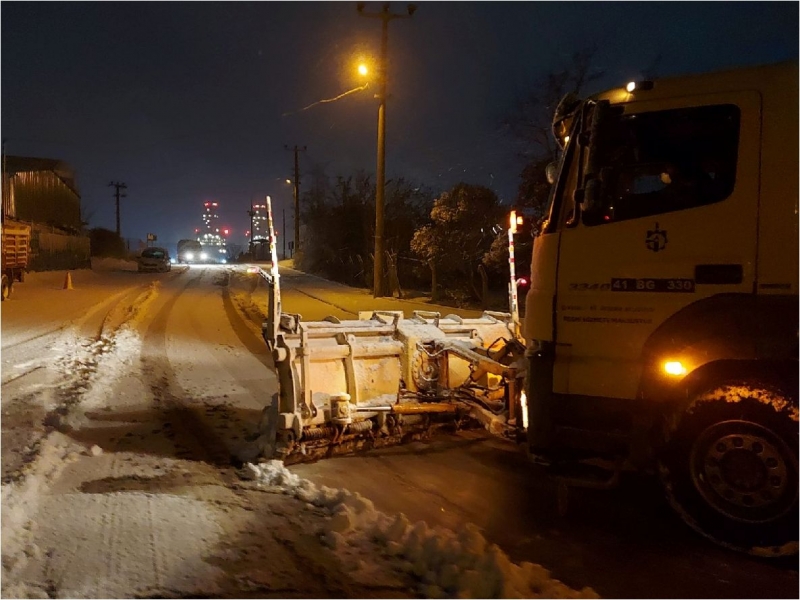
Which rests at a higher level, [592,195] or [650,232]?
[592,195]

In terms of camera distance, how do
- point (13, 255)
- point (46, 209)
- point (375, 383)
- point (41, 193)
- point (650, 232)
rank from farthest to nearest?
point (46, 209) → point (41, 193) → point (13, 255) → point (375, 383) → point (650, 232)

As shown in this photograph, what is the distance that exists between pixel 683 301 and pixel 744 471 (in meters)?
1.10

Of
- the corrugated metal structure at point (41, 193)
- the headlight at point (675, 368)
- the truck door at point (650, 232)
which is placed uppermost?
the corrugated metal structure at point (41, 193)

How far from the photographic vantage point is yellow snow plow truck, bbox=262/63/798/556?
4027 millimetres

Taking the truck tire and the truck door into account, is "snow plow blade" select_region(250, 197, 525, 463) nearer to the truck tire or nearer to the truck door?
the truck door

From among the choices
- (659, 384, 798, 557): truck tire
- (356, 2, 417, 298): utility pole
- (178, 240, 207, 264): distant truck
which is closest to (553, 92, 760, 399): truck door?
(659, 384, 798, 557): truck tire

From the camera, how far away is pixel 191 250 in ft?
227

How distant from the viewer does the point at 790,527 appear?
3.94 meters

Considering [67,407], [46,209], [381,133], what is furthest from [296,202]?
[67,407]

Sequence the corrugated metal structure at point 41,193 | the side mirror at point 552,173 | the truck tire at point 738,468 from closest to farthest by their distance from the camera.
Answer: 1. the truck tire at point 738,468
2. the side mirror at point 552,173
3. the corrugated metal structure at point 41,193

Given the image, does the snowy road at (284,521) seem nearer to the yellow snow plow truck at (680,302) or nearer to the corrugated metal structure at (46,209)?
the yellow snow plow truck at (680,302)

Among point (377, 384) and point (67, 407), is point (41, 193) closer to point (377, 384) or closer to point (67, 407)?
point (67, 407)

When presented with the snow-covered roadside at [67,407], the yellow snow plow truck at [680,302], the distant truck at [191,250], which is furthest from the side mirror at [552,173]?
the distant truck at [191,250]

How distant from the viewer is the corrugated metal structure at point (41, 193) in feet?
122
